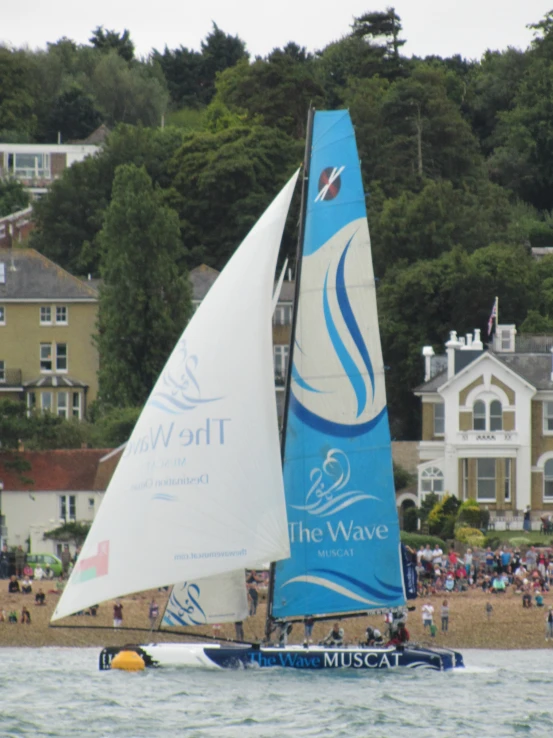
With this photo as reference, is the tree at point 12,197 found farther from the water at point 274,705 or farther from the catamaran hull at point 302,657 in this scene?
the catamaran hull at point 302,657

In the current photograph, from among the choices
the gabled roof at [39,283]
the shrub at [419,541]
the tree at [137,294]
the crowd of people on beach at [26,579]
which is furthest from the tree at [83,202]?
the shrub at [419,541]

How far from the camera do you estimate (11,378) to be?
9075 cm

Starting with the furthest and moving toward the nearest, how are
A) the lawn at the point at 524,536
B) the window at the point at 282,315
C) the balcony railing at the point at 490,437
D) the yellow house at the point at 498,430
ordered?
the window at the point at 282,315, the balcony railing at the point at 490,437, the yellow house at the point at 498,430, the lawn at the point at 524,536

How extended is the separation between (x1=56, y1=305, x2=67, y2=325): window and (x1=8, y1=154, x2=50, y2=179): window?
1336 inches

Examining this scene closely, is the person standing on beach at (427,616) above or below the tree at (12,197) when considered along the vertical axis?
below

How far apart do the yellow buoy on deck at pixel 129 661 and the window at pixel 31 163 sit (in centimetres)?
8715

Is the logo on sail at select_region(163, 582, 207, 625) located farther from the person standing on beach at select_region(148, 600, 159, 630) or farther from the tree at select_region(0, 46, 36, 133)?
the tree at select_region(0, 46, 36, 133)

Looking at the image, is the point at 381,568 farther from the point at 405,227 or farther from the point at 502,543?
the point at 405,227

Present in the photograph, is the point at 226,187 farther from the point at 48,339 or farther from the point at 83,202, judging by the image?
the point at 48,339

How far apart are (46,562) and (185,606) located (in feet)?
89.0

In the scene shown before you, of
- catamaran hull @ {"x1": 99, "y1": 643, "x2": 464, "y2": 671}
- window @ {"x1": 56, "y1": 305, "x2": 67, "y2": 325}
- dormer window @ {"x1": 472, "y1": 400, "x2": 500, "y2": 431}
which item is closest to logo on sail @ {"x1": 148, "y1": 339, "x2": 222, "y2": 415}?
catamaran hull @ {"x1": 99, "y1": 643, "x2": 464, "y2": 671}

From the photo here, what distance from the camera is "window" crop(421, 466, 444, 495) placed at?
72.9 meters

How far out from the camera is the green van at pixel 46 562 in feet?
207

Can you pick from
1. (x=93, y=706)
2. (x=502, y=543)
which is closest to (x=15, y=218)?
(x=502, y=543)
